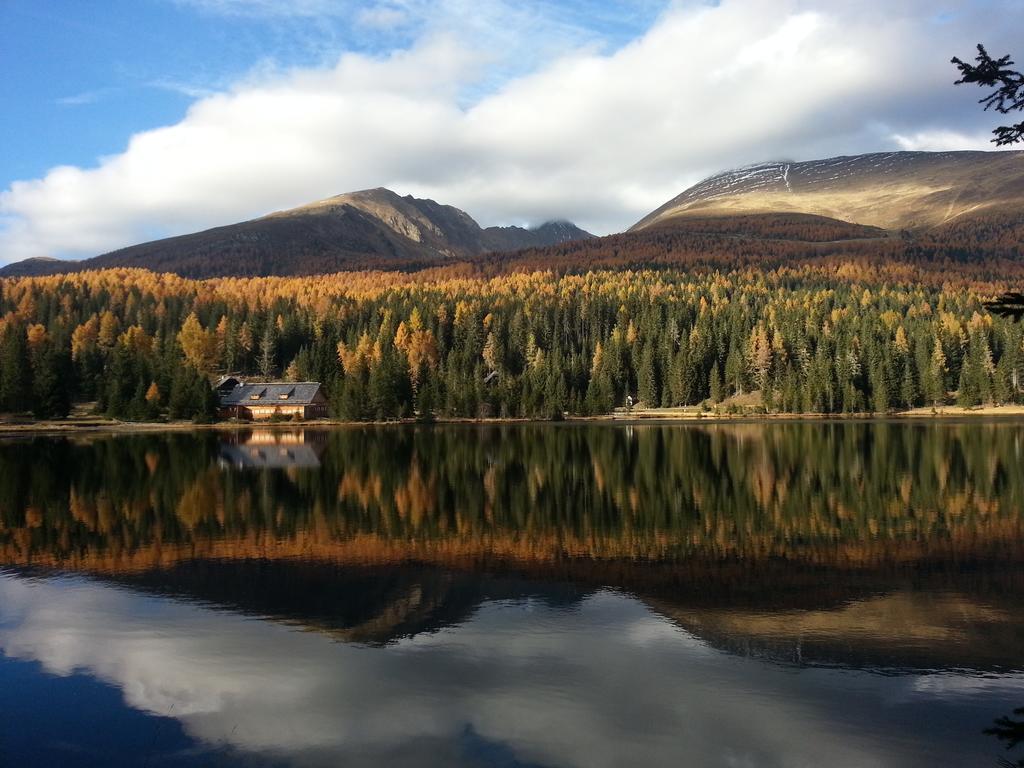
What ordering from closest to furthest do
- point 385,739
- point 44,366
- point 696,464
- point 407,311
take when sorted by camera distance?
point 385,739
point 696,464
point 44,366
point 407,311

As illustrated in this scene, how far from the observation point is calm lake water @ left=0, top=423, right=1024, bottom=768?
A: 12.7 m

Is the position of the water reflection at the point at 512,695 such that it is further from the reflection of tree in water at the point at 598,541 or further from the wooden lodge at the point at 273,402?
the wooden lodge at the point at 273,402

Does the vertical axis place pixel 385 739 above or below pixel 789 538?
above

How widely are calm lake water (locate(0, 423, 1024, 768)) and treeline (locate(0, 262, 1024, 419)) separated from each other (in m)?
91.1

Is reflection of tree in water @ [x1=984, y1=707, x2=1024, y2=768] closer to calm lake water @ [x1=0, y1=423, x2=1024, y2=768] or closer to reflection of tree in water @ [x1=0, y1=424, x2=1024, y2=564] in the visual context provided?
calm lake water @ [x1=0, y1=423, x2=1024, y2=768]

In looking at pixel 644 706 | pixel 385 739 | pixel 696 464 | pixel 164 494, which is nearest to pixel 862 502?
pixel 696 464

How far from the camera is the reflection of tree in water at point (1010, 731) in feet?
37.7

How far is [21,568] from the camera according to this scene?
2481cm

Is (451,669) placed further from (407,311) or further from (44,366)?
(407,311)

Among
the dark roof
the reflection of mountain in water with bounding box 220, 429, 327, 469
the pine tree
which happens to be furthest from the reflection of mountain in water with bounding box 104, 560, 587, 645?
the dark roof

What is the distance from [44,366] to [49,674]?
11421cm

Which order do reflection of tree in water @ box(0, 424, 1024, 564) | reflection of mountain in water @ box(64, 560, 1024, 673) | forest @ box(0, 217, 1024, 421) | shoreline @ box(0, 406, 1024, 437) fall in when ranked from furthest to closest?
forest @ box(0, 217, 1024, 421), shoreline @ box(0, 406, 1024, 437), reflection of tree in water @ box(0, 424, 1024, 564), reflection of mountain in water @ box(64, 560, 1024, 673)

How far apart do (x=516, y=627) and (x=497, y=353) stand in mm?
151431

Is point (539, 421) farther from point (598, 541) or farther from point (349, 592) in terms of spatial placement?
point (349, 592)
